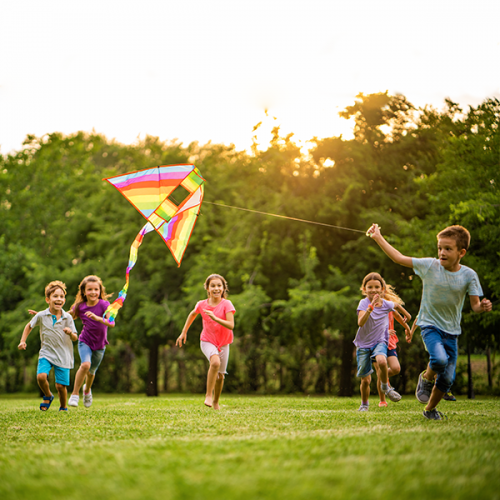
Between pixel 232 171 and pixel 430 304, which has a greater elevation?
pixel 232 171

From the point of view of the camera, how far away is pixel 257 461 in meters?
3.47

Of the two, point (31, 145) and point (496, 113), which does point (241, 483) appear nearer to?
point (496, 113)

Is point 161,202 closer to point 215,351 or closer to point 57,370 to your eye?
point 215,351

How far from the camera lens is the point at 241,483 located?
2938 millimetres

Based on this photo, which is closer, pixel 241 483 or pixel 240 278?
pixel 241 483

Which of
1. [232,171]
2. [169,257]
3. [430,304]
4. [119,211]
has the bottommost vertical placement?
[430,304]

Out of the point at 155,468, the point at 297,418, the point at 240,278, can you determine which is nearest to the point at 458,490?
the point at 155,468

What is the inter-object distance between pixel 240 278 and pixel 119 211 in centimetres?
588

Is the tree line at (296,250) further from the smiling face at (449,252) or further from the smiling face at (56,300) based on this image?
the smiling face at (56,300)

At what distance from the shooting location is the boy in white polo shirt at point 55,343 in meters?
8.05

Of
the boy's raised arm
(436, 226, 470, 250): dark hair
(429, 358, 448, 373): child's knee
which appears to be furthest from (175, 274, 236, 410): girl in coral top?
(436, 226, 470, 250): dark hair

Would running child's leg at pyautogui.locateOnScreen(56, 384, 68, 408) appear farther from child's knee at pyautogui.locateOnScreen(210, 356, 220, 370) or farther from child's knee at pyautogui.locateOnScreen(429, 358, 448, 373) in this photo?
child's knee at pyautogui.locateOnScreen(429, 358, 448, 373)

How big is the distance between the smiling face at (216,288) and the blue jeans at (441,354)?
3.08m

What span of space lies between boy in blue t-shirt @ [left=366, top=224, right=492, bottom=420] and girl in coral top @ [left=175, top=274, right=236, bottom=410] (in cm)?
276
